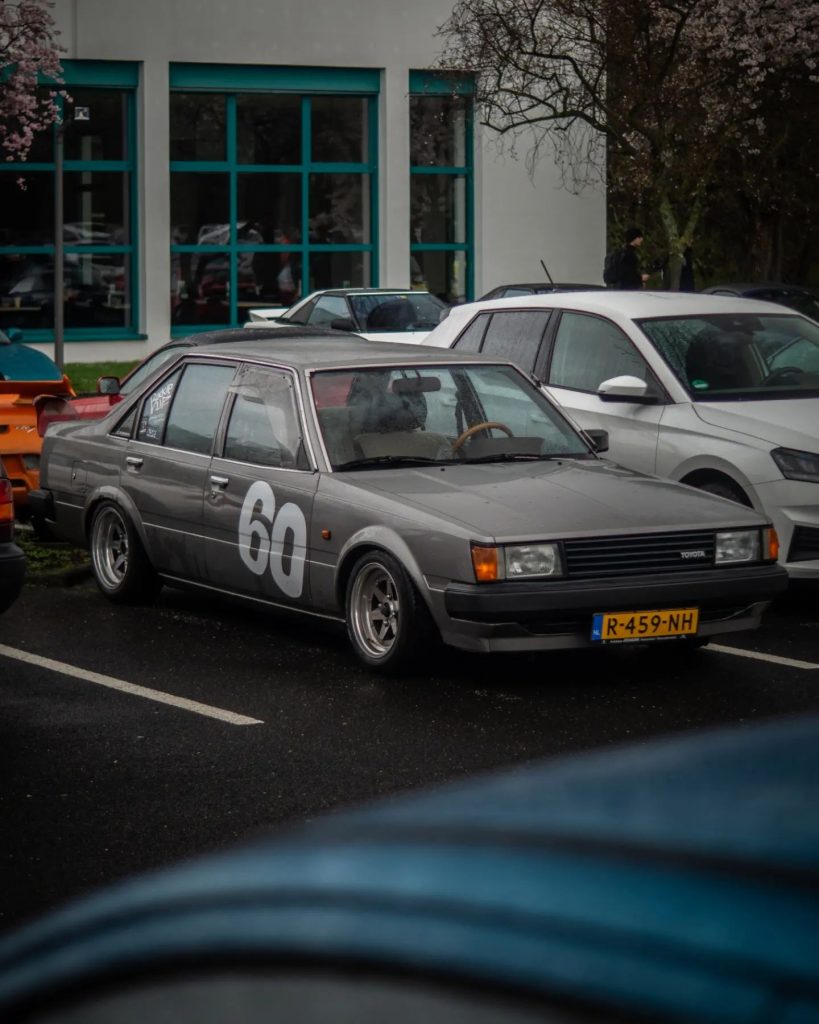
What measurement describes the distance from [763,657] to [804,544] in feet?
3.71

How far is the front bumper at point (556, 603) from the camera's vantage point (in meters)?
7.69

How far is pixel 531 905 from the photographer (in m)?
1.31

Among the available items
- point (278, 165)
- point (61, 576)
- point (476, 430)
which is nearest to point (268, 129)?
point (278, 165)

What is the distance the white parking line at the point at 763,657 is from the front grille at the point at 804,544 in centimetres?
89

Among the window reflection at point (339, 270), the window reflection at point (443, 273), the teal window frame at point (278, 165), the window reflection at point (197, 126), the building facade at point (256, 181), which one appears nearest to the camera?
the building facade at point (256, 181)

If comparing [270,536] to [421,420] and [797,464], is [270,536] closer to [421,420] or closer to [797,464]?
[421,420]

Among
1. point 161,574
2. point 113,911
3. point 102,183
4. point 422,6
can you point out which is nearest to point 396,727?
point 161,574

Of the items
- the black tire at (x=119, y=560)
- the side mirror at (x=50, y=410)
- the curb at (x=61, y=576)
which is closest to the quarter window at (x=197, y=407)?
the black tire at (x=119, y=560)

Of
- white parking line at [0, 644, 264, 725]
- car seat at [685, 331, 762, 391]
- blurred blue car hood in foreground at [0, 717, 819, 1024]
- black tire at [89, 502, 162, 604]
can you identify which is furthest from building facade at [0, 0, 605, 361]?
blurred blue car hood in foreground at [0, 717, 819, 1024]

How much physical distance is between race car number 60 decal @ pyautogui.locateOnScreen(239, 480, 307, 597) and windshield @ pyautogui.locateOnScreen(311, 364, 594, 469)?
35 centimetres

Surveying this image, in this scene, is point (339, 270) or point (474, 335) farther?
point (339, 270)

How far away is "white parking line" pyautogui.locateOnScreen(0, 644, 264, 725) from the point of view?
24.8 feet

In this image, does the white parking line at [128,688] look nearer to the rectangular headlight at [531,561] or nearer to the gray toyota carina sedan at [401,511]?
the gray toyota carina sedan at [401,511]

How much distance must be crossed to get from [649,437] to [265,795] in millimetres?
4686
